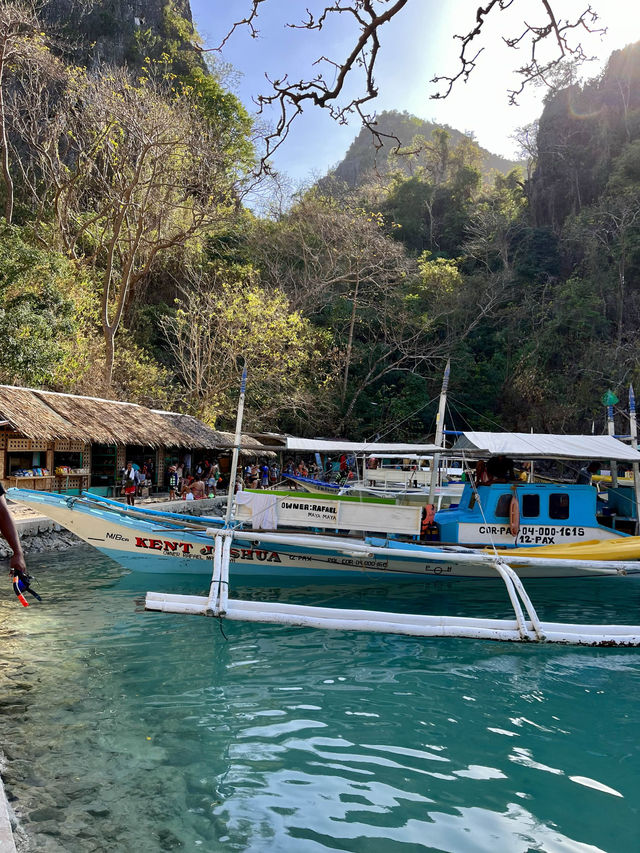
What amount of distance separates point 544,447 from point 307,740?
7609mm

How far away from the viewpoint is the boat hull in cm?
1226

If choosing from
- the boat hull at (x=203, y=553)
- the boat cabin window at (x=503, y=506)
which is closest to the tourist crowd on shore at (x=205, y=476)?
the boat hull at (x=203, y=553)

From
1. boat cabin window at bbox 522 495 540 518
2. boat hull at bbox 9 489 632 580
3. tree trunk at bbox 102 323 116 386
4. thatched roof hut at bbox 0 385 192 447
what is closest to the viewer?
boat hull at bbox 9 489 632 580

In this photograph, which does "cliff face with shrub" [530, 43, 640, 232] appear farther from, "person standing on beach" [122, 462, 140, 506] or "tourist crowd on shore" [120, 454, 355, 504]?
"person standing on beach" [122, 462, 140, 506]

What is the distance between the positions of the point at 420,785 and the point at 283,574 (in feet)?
25.7

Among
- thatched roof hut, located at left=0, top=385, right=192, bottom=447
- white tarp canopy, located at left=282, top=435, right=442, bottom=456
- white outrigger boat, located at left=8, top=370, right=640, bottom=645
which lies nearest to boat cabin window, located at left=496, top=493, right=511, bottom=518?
white outrigger boat, located at left=8, top=370, right=640, bottom=645

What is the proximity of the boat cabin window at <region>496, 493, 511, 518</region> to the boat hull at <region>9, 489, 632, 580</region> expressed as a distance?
1060mm

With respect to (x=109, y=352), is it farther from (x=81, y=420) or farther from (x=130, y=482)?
(x=81, y=420)

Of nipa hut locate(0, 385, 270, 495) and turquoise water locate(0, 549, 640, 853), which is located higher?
nipa hut locate(0, 385, 270, 495)

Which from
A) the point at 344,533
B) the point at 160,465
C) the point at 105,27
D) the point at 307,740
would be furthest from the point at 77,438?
→ the point at 105,27

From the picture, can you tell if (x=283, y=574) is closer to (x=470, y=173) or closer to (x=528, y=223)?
(x=528, y=223)

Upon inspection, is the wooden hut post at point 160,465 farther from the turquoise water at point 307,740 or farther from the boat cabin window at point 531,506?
the boat cabin window at point 531,506

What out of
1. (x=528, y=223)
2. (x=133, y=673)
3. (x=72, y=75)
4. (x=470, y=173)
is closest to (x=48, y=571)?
(x=133, y=673)

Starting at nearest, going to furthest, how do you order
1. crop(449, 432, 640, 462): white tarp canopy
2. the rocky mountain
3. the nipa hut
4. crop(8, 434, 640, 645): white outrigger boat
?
crop(449, 432, 640, 462): white tarp canopy → crop(8, 434, 640, 645): white outrigger boat → the nipa hut → the rocky mountain
